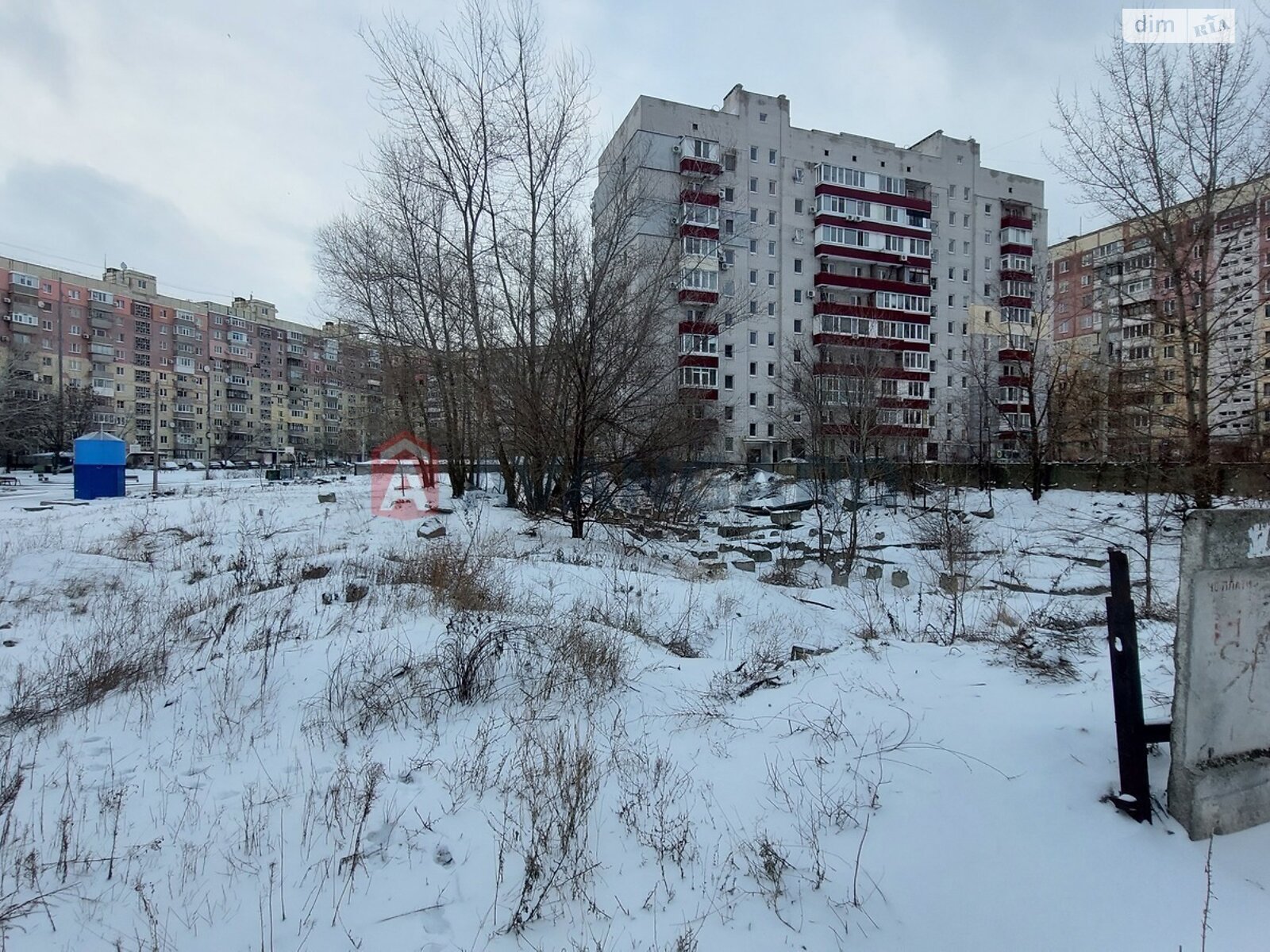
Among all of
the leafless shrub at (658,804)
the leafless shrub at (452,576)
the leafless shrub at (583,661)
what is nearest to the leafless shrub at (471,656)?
the leafless shrub at (583,661)

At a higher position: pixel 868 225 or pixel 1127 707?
pixel 868 225

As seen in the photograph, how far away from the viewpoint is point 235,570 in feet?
27.1

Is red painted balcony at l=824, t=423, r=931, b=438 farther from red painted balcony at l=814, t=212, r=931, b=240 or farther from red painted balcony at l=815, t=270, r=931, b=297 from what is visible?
red painted balcony at l=814, t=212, r=931, b=240

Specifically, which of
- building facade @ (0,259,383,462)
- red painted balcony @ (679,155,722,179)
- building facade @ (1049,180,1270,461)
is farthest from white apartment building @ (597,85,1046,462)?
building facade @ (0,259,383,462)

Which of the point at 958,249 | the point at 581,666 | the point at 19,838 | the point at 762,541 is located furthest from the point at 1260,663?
the point at 958,249

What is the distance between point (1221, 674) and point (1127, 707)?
37 cm

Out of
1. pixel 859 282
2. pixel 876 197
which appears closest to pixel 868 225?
pixel 876 197

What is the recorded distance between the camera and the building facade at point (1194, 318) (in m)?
12.5

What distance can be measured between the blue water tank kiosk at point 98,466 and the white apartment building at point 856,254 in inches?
1100

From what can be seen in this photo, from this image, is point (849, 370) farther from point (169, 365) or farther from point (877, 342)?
point (169, 365)

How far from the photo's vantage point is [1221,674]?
7.88ft

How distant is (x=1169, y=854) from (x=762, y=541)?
12.6 meters

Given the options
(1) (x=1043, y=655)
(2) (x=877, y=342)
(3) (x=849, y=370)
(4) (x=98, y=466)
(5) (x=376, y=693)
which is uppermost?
(2) (x=877, y=342)

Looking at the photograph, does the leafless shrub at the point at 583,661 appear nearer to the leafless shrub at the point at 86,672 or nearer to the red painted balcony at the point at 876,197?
the leafless shrub at the point at 86,672
